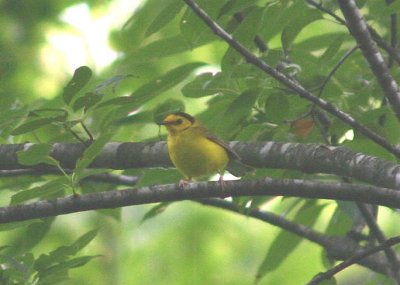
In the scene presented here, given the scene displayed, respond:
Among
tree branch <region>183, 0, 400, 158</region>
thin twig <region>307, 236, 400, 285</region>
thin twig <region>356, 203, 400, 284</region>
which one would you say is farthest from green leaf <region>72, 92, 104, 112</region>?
thin twig <region>356, 203, 400, 284</region>

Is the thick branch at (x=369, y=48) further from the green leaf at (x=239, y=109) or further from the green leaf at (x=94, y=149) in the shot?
the green leaf at (x=94, y=149)

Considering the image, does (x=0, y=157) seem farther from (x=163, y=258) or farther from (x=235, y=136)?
(x=163, y=258)

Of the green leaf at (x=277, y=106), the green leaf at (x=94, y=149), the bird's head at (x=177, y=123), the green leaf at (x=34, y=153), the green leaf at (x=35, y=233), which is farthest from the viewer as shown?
the bird's head at (x=177, y=123)

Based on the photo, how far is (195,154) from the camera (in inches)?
170

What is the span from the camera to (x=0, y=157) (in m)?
3.89

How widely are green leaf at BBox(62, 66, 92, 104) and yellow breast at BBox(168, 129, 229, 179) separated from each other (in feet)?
3.03

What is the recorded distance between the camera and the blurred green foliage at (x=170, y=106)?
325 cm

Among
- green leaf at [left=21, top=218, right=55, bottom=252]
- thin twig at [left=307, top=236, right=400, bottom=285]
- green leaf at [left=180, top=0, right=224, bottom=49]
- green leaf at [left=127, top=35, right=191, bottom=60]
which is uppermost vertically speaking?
green leaf at [left=127, top=35, right=191, bottom=60]

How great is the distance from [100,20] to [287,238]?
2.19 meters

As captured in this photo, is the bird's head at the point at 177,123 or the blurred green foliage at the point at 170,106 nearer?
the blurred green foliage at the point at 170,106

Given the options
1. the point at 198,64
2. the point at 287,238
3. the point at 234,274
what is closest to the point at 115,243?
the point at 234,274

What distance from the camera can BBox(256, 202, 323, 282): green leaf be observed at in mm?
4547

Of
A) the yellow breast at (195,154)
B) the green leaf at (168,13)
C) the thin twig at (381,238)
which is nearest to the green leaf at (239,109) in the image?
the yellow breast at (195,154)

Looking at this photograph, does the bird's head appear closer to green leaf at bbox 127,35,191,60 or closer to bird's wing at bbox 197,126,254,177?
bird's wing at bbox 197,126,254,177
